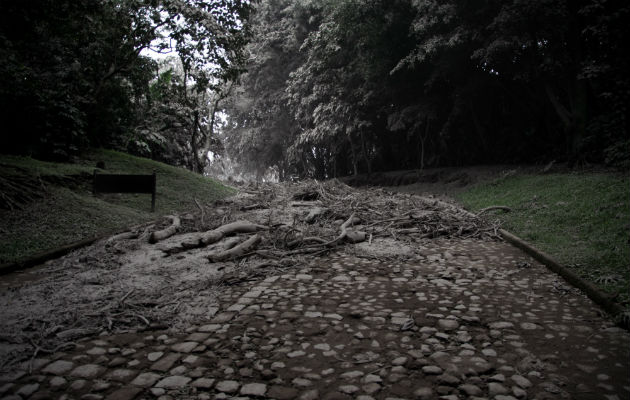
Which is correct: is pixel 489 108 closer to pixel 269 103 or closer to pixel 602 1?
pixel 602 1

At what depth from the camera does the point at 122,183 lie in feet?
28.9

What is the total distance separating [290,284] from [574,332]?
2.52m

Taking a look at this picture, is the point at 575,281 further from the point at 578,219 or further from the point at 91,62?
the point at 91,62

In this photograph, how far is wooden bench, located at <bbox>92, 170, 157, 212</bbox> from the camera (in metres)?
8.56

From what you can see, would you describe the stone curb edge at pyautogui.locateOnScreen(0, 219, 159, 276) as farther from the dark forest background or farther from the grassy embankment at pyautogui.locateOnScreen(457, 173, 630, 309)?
the grassy embankment at pyautogui.locateOnScreen(457, 173, 630, 309)

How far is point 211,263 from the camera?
191 inches

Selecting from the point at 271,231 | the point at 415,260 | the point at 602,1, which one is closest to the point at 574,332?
the point at 415,260

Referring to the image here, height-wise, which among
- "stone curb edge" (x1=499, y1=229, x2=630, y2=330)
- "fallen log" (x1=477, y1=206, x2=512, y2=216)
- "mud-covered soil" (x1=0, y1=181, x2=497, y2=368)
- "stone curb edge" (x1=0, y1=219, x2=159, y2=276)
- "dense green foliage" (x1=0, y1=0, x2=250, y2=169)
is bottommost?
"stone curb edge" (x1=0, y1=219, x2=159, y2=276)

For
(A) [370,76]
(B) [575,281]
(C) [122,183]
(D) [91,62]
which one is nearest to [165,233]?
(C) [122,183]

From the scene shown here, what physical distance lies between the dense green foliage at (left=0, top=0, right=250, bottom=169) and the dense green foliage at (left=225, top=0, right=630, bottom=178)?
22.3 ft

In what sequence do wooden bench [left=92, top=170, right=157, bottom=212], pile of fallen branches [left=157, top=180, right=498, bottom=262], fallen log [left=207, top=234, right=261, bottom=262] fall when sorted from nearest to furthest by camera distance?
fallen log [left=207, top=234, right=261, bottom=262] < pile of fallen branches [left=157, top=180, right=498, bottom=262] < wooden bench [left=92, top=170, right=157, bottom=212]

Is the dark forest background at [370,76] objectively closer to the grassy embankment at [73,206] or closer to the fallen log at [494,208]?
the grassy embankment at [73,206]

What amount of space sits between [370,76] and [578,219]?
1208 cm

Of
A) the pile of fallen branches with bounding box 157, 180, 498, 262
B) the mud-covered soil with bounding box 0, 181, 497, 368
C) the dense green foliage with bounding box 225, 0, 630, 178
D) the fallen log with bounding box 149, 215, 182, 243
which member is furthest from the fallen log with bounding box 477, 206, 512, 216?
the fallen log with bounding box 149, 215, 182, 243
